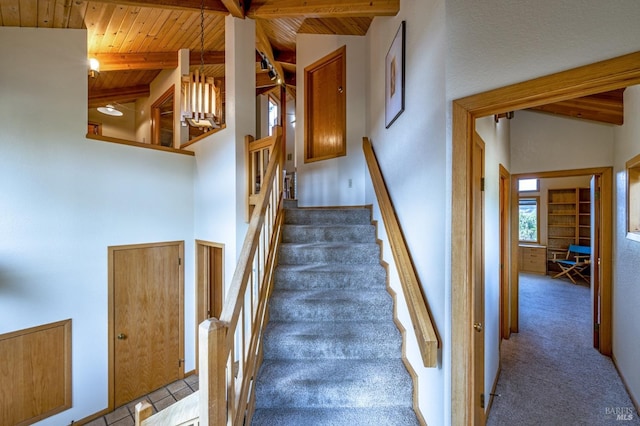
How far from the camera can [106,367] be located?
3244 mm

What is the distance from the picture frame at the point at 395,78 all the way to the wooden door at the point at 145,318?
10.6 feet

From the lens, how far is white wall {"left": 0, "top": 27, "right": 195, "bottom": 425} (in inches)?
107

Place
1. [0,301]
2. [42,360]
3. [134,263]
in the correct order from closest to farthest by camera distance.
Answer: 1. [0,301]
2. [42,360]
3. [134,263]

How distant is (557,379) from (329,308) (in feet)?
8.36

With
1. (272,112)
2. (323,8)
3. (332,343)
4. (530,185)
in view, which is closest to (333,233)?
(332,343)

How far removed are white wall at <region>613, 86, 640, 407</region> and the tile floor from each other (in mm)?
4621

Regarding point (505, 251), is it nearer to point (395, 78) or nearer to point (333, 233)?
point (333, 233)

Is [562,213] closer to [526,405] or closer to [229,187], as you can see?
[526,405]

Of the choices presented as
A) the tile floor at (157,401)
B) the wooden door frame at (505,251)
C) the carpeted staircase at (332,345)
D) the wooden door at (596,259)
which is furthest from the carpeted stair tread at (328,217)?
the wooden door at (596,259)

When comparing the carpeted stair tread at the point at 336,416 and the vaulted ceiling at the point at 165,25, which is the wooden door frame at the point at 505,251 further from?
the vaulted ceiling at the point at 165,25

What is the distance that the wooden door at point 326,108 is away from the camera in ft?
13.5

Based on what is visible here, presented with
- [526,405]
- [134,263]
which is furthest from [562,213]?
[134,263]

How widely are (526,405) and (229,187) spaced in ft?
11.9

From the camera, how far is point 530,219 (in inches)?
295
